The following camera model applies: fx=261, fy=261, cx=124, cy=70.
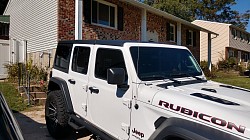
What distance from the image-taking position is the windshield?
11.8ft

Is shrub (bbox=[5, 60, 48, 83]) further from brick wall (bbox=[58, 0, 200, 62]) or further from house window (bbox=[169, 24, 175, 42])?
house window (bbox=[169, 24, 175, 42])

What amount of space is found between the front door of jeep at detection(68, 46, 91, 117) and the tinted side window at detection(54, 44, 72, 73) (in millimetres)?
222

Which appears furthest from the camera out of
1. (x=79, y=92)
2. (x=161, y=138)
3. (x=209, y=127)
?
(x=79, y=92)

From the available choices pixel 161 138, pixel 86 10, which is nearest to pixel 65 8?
pixel 86 10

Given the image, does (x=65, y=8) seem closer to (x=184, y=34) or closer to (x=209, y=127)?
(x=209, y=127)

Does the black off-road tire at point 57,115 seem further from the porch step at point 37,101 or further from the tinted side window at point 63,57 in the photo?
the porch step at point 37,101

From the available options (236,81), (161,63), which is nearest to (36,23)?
(161,63)

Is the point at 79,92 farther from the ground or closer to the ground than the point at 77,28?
closer to the ground

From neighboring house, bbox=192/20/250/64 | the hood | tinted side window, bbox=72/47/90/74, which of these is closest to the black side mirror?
the hood

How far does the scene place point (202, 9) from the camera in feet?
155

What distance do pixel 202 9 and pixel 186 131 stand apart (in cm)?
4806

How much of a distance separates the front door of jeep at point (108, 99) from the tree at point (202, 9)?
130 ft

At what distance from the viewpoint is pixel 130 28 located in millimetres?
15938

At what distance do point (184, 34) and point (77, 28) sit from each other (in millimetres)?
13121
